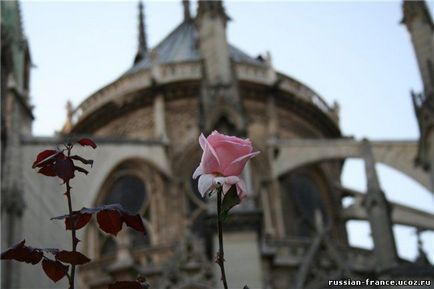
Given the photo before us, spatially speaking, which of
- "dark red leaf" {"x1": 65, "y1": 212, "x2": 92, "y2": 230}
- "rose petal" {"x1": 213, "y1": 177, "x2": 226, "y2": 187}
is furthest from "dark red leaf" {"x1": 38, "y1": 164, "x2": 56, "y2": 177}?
"rose petal" {"x1": 213, "y1": 177, "x2": 226, "y2": 187}

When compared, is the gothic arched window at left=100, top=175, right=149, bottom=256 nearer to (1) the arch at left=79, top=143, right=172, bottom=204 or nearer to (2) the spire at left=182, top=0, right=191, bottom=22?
(1) the arch at left=79, top=143, right=172, bottom=204

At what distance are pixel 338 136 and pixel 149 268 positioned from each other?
9.15 metres

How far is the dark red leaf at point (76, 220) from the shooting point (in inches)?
77.5

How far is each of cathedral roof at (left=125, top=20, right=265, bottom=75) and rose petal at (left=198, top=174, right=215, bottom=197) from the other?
63.0 feet

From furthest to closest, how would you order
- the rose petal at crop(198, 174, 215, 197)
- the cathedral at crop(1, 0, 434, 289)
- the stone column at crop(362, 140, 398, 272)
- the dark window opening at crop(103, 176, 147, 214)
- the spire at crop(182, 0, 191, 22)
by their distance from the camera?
the spire at crop(182, 0, 191, 22) < the dark window opening at crop(103, 176, 147, 214) < the stone column at crop(362, 140, 398, 272) < the cathedral at crop(1, 0, 434, 289) < the rose petal at crop(198, 174, 215, 197)

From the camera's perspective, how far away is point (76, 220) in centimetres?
200

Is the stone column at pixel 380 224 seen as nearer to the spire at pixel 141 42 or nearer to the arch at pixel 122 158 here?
the arch at pixel 122 158

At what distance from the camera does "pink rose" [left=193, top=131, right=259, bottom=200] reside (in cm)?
182

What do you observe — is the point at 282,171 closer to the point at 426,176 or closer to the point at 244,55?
the point at 426,176

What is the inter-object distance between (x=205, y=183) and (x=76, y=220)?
41 cm

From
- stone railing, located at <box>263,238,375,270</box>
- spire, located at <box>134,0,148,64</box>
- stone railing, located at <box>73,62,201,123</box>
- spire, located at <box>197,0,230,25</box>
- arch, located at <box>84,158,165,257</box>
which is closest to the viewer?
spire, located at <box>197,0,230,25</box>

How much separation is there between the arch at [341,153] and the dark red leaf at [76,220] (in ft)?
49.4

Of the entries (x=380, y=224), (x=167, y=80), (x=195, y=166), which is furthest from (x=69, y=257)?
(x=167, y=80)

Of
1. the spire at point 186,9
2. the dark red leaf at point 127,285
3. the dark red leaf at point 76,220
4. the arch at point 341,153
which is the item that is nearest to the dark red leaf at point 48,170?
the dark red leaf at point 76,220
